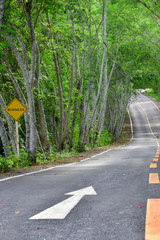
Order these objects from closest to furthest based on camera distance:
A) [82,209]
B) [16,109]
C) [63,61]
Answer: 1. [82,209]
2. [16,109]
3. [63,61]

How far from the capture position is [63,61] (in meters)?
22.1

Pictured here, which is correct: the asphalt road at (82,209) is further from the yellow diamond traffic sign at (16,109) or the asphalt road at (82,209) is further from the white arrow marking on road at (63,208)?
the yellow diamond traffic sign at (16,109)

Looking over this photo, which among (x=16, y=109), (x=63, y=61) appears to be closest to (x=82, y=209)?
(x=16, y=109)

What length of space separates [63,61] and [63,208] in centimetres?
1783

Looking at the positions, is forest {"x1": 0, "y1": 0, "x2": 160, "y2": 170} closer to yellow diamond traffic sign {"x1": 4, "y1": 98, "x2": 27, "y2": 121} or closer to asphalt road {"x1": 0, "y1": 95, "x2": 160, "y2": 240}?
yellow diamond traffic sign {"x1": 4, "y1": 98, "x2": 27, "y2": 121}

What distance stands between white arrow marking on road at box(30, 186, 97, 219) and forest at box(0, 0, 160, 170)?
18.2 ft

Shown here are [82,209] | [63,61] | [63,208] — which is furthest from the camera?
[63,61]

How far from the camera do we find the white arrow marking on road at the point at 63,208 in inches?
176

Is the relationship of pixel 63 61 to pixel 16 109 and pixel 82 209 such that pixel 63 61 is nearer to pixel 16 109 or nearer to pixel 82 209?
pixel 16 109

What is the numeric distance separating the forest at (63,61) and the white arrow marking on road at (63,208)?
5543 millimetres

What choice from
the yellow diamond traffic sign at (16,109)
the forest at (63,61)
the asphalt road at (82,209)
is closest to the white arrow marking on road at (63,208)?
the asphalt road at (82,209)

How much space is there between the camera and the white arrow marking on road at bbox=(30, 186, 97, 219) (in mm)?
4461

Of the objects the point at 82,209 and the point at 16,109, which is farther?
the point at 16,109

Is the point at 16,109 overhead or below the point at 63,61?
below
